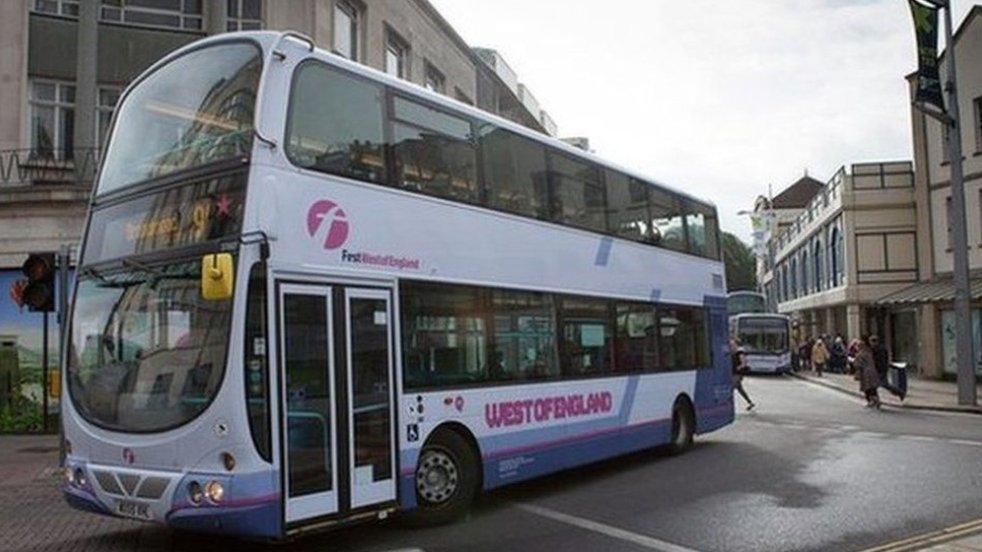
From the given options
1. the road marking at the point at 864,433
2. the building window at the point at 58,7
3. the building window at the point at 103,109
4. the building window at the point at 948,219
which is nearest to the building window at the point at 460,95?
the building window at the point at 103,109

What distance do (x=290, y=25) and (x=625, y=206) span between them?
11.3 m

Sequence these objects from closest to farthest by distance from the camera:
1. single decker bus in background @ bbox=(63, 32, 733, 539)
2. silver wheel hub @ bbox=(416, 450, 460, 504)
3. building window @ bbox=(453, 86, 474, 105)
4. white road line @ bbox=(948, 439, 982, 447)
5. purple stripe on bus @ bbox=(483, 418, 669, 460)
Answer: single decker bus in background @ bbox=(63, 32, 733, 539) → silver wheel hub @ bbox=(416, 450, 460, 504) → purple stripe on bus @ bbox=(483, 418, 669, 460) → white road line @ bbox=(948, 439, 982, 447) → building window @ bbox=(453, 86, 474, 105)

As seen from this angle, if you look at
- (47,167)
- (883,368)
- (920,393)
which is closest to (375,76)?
(47,167)

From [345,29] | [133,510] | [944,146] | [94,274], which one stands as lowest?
[133,510]

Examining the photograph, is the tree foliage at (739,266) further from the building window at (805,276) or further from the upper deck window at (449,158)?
the upper deck window at (449,158)

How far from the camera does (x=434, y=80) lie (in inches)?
1136

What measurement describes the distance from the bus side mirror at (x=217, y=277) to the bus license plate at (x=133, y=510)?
1.76 m

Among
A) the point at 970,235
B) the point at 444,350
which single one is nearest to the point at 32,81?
the point at 444,350

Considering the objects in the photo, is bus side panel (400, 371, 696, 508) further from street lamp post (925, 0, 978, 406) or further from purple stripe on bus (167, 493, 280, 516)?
street lamp post (925, 0, 978, 406)

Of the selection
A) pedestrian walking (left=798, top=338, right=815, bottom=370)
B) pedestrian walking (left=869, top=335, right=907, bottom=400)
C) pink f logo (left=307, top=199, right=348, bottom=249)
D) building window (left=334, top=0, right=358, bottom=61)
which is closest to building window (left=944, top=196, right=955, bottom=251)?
pedestrian walking (left=869, top=335, right=907, bottom=400)

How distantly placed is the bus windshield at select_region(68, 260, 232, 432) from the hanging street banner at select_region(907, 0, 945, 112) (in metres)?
19.8

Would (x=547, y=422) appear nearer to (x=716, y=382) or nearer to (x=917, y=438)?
(x=716, y=382)

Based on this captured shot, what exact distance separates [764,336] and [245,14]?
90.9ft

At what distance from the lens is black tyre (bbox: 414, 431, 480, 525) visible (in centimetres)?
876
